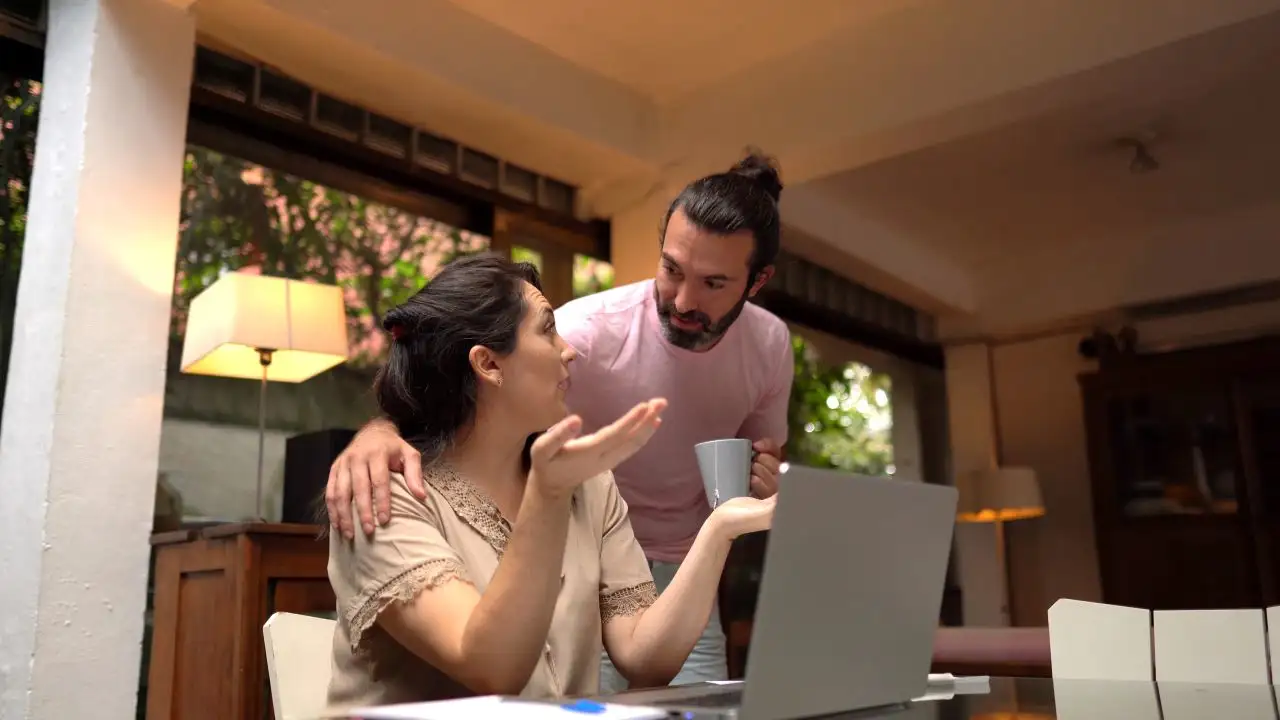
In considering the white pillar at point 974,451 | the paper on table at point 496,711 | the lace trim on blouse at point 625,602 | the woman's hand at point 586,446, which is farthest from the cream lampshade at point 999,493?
the paper on table at point 496,711

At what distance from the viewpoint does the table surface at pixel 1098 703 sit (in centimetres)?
83

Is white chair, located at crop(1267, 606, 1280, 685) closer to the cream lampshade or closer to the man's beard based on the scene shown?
the man's beard

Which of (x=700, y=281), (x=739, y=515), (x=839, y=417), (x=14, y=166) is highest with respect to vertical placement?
(x=14, y=166)

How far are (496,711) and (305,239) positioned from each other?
2.84 m

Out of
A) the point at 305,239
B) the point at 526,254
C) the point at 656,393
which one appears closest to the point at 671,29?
the point at 526,254

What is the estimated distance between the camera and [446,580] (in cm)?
105

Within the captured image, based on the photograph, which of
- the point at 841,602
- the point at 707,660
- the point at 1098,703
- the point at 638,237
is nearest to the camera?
the point at 841,602

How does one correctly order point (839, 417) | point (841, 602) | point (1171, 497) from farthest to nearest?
point (839, 417)
point (1171, 497)
point (841, 602)

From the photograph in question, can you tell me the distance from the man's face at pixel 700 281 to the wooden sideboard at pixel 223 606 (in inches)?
39.7

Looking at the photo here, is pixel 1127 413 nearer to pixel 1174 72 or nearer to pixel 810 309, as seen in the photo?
pixel 810 309

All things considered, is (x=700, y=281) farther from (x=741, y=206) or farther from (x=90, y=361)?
(x=90, y=361)

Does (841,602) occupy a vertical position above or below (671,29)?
below

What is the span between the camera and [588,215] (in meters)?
3.94

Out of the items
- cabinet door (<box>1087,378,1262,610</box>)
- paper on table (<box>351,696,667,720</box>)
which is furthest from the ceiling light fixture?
paper on table (<box>351,696,667,720</box>)
